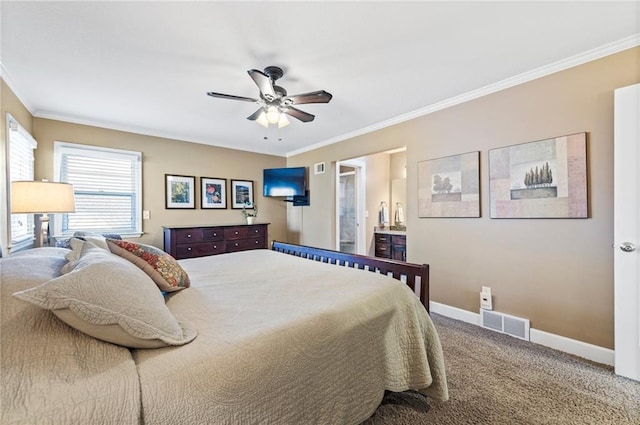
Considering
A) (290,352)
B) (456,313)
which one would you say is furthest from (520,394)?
(290,352)

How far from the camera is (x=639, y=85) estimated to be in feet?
6.15

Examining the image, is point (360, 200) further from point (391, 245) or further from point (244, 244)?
point (244, 244)

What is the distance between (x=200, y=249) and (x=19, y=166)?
2.07 meters

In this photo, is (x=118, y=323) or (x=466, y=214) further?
(x=466, y=214)

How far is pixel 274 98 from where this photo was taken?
235 cm

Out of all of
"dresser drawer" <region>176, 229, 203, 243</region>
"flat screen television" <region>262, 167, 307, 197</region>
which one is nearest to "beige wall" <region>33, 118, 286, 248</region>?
"flat screen television" <region>262, 167, 307, 197</region>

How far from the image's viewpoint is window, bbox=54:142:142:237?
3.46 metres

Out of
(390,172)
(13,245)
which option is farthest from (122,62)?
(390,172)

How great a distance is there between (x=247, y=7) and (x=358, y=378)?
7.08ft

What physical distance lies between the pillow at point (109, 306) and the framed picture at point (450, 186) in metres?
2.84

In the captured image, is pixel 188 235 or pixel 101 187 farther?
pixel 188 235

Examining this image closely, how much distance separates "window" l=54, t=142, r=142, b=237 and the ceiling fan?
2456 millimetres

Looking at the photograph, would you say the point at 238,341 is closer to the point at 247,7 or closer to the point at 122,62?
the point at 247,7

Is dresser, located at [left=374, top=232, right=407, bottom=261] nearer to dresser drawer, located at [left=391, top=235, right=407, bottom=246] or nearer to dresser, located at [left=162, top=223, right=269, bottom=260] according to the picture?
dresser drawer, located at [left=391, top=235, right=407, bottom=246]
